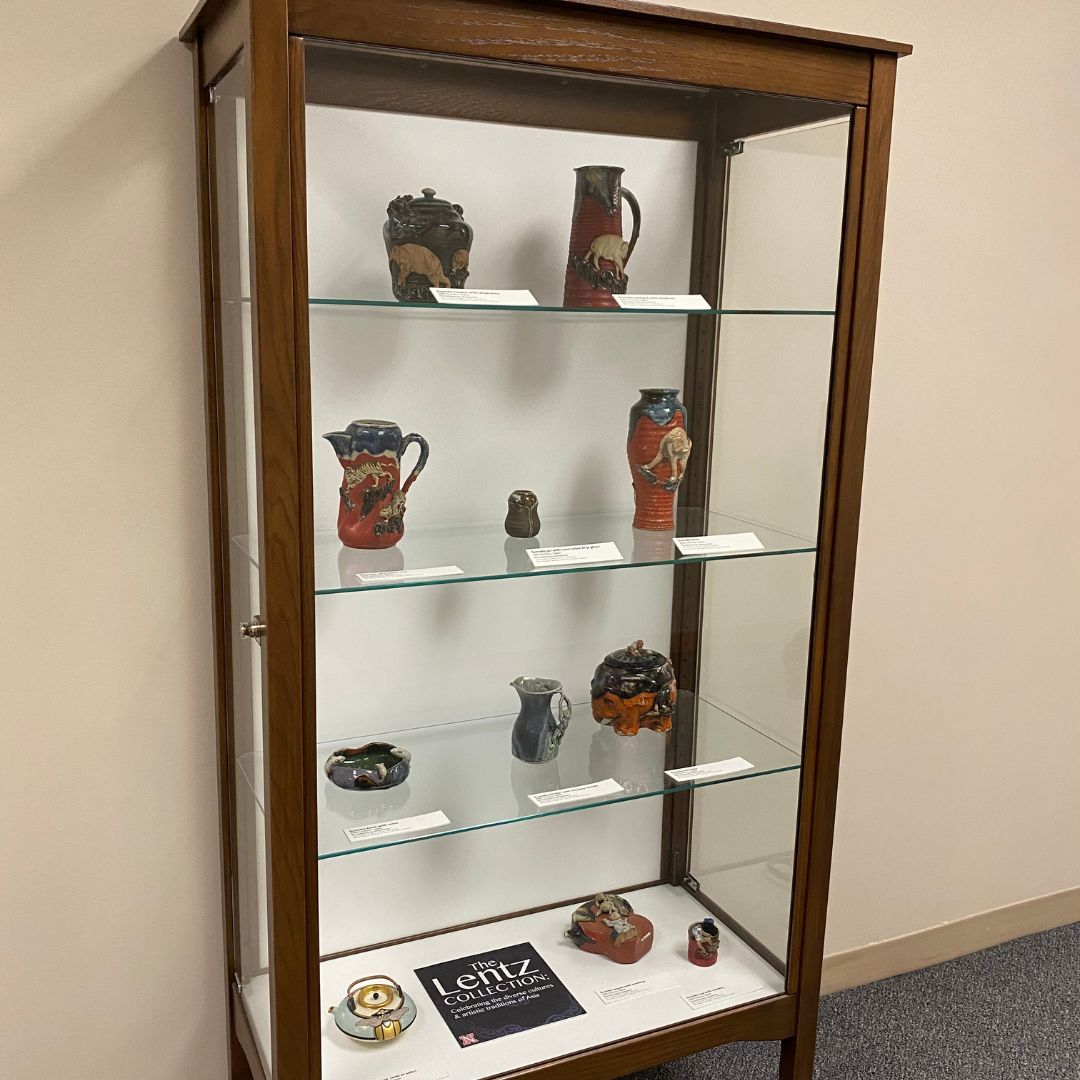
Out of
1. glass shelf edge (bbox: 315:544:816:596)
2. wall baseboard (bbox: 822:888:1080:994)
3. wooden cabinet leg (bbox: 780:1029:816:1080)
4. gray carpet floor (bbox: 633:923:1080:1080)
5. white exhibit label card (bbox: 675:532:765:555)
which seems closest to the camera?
glass shelf edge (bbox: 315:544:816:596)

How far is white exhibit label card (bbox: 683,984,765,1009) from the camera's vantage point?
150 cm

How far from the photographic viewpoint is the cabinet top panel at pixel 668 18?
43.0 inches

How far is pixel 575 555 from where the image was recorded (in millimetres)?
1374

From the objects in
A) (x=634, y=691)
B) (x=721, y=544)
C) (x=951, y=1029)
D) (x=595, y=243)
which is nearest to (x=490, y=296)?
(x=595, y=243)

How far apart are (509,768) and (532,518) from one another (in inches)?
13.4

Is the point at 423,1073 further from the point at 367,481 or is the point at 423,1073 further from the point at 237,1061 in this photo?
the point at 367,481

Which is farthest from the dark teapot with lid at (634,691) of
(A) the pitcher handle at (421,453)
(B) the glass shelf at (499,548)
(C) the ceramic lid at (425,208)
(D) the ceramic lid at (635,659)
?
(C) the ceramic lid at (425,208)

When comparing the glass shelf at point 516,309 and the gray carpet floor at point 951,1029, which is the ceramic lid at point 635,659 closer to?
the glass shelf at point 516,309

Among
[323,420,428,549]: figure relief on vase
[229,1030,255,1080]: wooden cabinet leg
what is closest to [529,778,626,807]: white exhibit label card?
[323,420,428,549]: figure relief on vase

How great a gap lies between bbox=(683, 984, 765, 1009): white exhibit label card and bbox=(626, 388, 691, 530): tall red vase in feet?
2.14

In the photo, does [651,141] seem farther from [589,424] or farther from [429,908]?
[429,908]

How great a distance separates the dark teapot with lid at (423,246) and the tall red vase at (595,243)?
16cm

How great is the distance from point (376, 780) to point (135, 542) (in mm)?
424

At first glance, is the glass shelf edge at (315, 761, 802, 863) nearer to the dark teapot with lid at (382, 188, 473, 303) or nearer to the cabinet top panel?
the dark teapot with lid at (382, 188, 473, 303)
